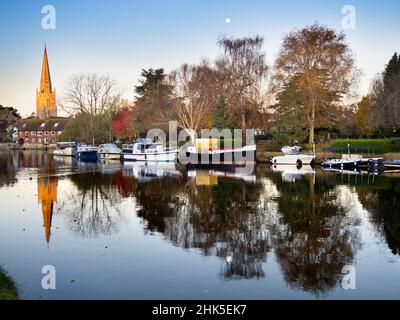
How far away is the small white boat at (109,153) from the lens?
62.1 meters

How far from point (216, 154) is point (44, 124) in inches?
3404

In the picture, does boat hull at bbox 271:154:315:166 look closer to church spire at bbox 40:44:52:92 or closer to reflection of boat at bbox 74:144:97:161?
reflection of boat at bbox 74:144:97:161

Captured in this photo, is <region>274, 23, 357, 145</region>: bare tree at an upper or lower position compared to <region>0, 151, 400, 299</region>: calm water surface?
upper

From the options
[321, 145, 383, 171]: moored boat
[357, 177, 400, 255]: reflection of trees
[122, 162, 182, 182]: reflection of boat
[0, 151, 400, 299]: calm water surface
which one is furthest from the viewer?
[321, 145, 383, 171]: moored boat

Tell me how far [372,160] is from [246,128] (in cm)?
1904

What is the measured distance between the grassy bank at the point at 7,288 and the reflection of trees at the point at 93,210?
4.90m

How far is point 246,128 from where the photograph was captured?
5650cm

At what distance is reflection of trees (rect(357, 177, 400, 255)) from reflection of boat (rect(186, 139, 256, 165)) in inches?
797

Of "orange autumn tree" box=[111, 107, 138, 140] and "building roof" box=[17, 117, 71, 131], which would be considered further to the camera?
"building roof" box=[17, 117, 71, 131]

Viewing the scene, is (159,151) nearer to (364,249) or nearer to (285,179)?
(285,179)

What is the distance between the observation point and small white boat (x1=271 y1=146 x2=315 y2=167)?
4425 cm

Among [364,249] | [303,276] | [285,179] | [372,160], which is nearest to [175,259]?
[303,276]

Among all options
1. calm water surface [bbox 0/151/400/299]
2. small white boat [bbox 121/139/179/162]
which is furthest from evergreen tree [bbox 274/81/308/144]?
calm water surface [bbox 0/151/400/299]
